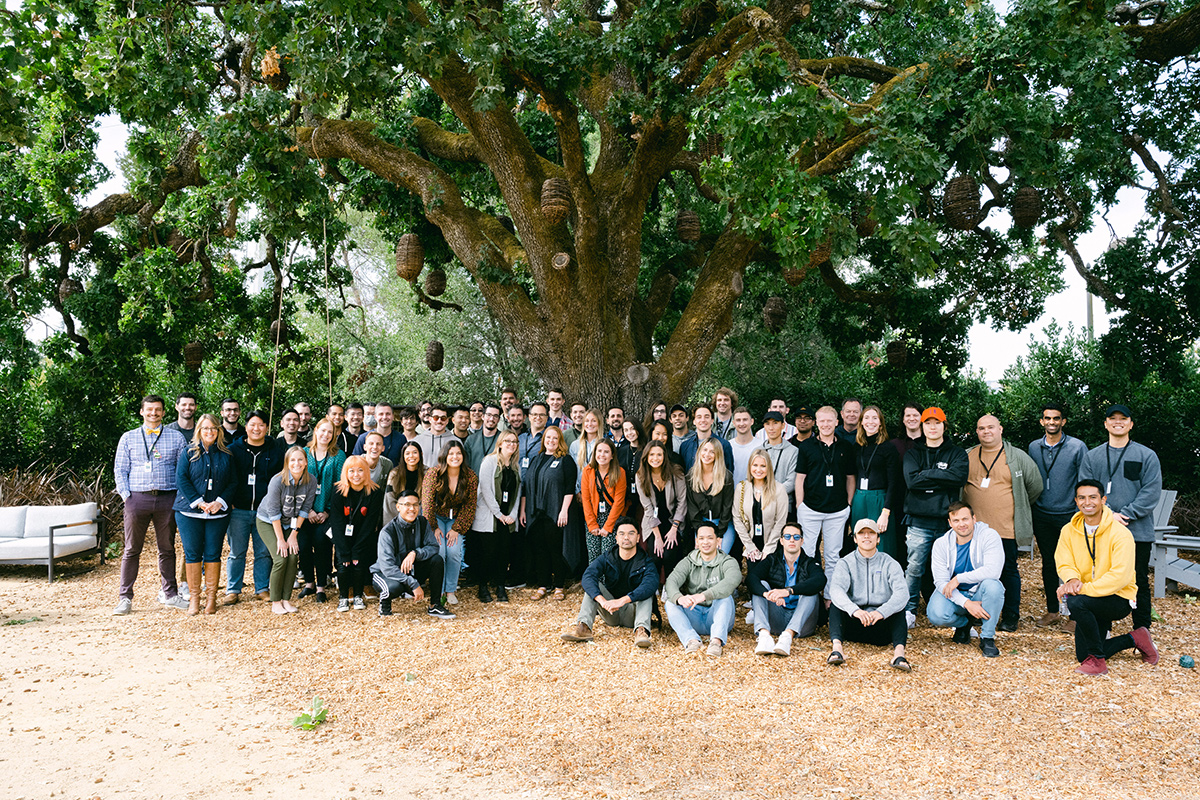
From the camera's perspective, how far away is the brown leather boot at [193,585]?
6750 mm

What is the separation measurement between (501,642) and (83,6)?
685 cm

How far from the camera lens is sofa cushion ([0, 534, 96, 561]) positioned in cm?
850

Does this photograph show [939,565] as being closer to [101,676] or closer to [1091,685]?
[1091,685]

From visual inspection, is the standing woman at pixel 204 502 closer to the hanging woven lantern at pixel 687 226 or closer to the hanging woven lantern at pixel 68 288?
the hanging woven lantern at pixel 68 288

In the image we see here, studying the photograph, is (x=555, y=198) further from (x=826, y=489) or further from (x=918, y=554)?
(x=918, y=554)

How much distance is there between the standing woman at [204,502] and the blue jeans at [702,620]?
12.7ft

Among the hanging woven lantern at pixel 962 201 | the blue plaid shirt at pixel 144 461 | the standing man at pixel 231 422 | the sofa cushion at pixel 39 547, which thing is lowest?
the sofa cushion at pixel 39 547

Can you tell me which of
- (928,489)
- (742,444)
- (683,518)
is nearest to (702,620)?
(683,518)

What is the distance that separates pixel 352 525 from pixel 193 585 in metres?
1.42

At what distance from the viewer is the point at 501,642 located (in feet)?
19.5

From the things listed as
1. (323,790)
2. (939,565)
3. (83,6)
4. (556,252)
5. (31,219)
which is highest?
(83,6)

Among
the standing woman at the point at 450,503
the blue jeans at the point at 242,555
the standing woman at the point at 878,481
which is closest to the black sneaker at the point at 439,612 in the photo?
the standing woman at the point at 450,503

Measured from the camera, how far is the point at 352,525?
22.4ft

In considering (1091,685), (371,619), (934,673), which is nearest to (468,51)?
(371,619)
